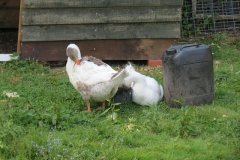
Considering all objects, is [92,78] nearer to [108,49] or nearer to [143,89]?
[143,89]

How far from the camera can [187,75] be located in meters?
5.71

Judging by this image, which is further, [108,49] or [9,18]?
[9,18]

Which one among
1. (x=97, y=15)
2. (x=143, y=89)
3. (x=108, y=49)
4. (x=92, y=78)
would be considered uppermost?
(x=97, y=15)

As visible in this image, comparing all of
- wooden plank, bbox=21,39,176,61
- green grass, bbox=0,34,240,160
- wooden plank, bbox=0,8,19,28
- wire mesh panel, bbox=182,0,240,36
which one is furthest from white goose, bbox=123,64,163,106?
wooden plank, bbox=0,8,19,28

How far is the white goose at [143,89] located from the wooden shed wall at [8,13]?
477 cm

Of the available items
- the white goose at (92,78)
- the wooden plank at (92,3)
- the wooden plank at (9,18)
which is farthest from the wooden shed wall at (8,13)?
the white goose at (92,78)

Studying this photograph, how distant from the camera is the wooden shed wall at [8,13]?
10.1m

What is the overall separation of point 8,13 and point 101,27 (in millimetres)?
3207

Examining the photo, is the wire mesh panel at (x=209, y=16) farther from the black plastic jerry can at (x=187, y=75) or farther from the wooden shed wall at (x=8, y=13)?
the black plastic jerry can at (x=187, y=75)

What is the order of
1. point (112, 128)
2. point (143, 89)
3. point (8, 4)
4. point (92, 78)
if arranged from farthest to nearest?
1. point (8, 4)
2. point (143, 89)
3. point (92, 78)
4. point (112, 128)

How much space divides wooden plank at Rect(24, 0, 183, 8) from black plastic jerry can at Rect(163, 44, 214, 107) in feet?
6.20

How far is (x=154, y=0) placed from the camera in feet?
24.6

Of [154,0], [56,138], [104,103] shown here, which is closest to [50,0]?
[154,0]

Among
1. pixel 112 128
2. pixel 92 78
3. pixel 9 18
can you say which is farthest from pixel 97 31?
pixel 9 18
